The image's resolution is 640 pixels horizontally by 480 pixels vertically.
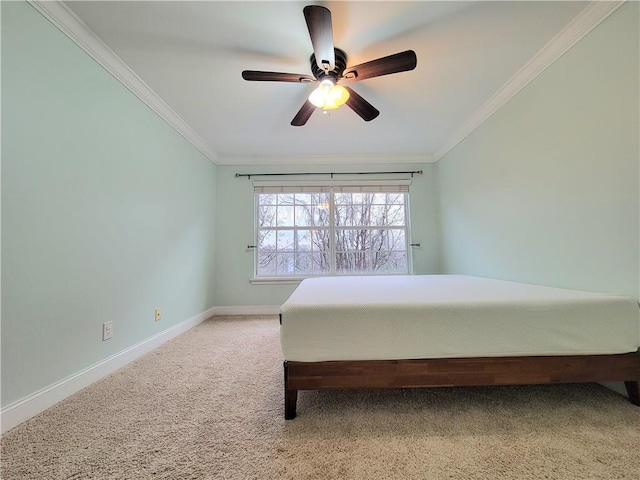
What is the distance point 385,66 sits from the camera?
1595 millimetres

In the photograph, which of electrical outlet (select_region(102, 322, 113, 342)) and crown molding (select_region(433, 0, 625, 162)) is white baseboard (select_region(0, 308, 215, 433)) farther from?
crown molding (select_region(433, 0, 625, 162))

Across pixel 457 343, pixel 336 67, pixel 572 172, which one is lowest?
pixel 457 343

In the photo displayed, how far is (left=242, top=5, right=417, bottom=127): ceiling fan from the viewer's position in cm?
134

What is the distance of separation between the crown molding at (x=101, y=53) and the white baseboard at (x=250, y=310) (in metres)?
2.35

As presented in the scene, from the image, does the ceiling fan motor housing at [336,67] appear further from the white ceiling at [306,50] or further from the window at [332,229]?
the window at [332,229]

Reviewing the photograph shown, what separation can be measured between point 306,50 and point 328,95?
336 mm

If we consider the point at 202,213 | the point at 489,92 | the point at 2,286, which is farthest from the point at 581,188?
the point at 202,213

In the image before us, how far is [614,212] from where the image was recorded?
1.47 metres

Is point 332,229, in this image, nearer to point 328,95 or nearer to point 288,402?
point 328,95

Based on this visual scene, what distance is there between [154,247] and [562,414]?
3.01 meters

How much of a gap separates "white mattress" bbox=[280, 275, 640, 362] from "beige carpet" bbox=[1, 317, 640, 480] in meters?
0.30

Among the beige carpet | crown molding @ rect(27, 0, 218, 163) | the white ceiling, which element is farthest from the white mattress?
crown molding @ rect(27, 0, 218, 163)

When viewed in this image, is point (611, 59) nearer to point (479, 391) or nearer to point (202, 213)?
point (479, 391)

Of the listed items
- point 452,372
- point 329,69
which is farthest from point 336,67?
point 452,372
